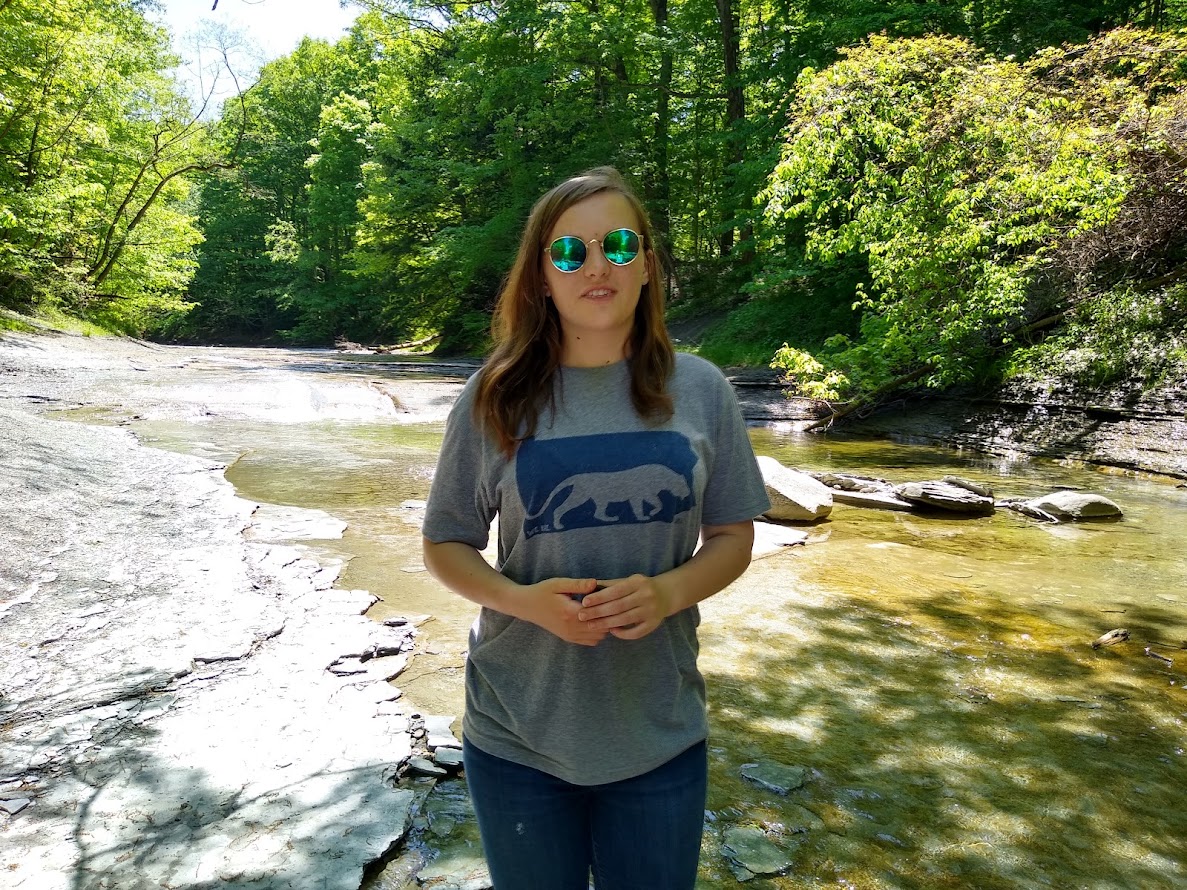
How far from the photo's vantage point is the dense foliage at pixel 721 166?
10.5m

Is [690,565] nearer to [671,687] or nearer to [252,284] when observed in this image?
[671,687]

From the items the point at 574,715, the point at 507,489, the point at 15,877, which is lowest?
the point at 15,877

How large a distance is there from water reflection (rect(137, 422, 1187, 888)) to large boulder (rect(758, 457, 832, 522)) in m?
0.16

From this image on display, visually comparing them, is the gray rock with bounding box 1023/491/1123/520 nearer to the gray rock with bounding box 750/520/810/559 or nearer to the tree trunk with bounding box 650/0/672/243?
the gray rock with bounding box 750/520/810/559

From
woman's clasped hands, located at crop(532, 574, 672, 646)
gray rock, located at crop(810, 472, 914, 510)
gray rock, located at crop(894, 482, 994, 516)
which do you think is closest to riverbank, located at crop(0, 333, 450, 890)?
woman's clasped hands, located at crop(532, 574, 672, 646)

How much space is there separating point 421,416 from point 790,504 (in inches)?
306

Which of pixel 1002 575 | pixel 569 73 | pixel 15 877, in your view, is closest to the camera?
pixel 15 877

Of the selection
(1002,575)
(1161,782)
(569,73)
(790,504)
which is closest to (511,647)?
(1161,782)

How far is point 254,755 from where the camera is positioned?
9.20 feet

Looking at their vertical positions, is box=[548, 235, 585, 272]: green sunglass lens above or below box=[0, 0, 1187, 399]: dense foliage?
below

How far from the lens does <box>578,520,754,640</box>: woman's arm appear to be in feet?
4.17

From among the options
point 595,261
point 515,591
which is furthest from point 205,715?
point 595,261

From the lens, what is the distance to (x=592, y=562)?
139cm

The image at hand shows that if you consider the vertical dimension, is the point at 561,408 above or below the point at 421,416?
above
